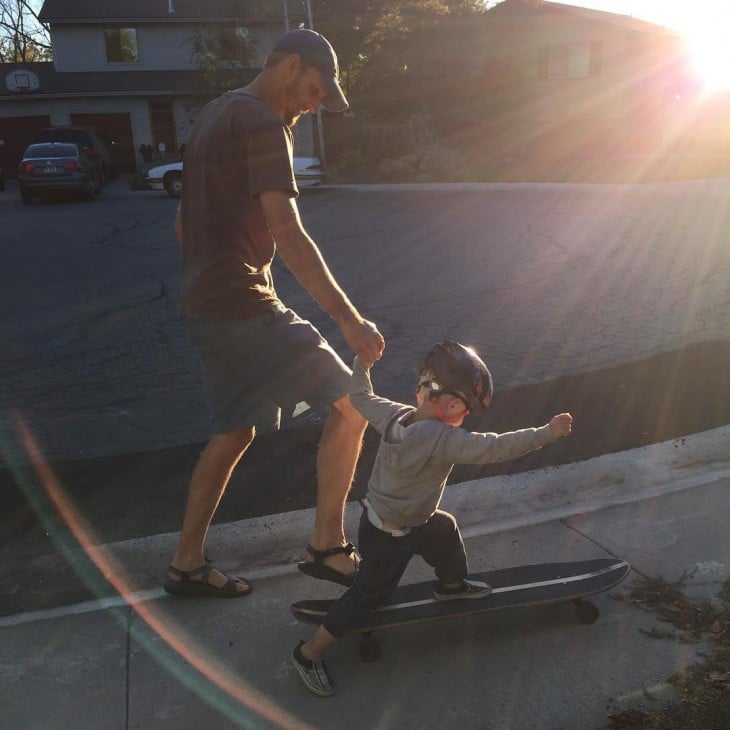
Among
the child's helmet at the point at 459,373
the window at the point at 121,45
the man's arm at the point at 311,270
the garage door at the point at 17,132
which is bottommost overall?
the child's helmet at the point at 459,373

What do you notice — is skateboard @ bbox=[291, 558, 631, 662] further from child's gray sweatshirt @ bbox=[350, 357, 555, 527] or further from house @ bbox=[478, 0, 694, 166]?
house @ bbox=[478, 0, 694, 166]

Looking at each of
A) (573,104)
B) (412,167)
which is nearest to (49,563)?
(412,167)

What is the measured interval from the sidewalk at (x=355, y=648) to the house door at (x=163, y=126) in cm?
3070

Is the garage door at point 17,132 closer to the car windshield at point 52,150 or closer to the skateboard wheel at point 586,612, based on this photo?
the car windshield at point 52,150

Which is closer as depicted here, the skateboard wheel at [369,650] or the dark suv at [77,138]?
the skateboard wheel at [369,650]

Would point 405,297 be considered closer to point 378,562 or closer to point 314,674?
point 378,562

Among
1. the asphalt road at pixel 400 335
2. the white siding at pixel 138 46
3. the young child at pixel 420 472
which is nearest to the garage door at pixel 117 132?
the white siding at pixel 138 46

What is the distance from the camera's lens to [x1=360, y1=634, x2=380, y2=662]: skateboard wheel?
8.97 ft

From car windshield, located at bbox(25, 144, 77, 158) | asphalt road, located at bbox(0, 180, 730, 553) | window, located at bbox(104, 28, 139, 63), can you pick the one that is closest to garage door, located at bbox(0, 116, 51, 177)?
window, located at bbox(104, 28, 139, 63)

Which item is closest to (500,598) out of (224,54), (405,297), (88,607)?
(88,607)

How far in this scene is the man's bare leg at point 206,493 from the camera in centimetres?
307

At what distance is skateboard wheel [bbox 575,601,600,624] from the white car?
55.7 feet

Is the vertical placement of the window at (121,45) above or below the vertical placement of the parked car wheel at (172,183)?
above

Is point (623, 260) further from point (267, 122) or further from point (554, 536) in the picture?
point (267, 122)
